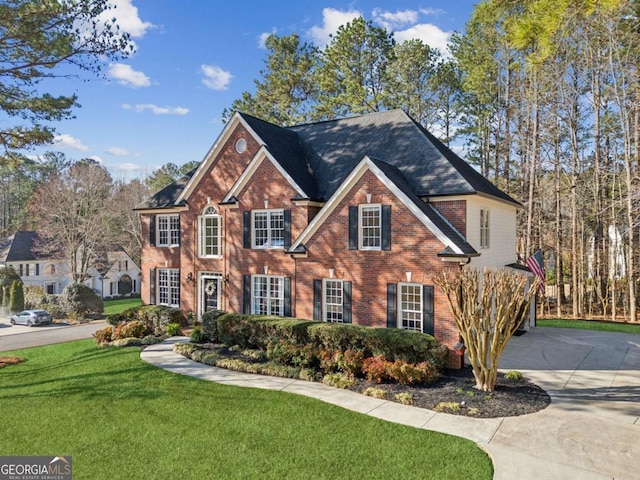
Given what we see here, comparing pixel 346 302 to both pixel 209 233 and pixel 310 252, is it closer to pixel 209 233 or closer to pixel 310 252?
pixel 310 252

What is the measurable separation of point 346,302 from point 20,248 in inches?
1844

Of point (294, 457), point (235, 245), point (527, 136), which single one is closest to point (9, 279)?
point (235, 245)

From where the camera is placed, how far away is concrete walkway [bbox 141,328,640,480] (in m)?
A: 7.05

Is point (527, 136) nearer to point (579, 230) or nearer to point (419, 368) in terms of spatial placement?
point (579, 230)

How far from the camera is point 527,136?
26.4 m

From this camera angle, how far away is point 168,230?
21641mm

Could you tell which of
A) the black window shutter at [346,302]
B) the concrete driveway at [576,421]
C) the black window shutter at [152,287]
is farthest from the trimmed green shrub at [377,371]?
the black window shutter at [152,287]

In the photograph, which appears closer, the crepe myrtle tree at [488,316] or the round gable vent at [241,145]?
the crepe myrtle tree at [488,316]

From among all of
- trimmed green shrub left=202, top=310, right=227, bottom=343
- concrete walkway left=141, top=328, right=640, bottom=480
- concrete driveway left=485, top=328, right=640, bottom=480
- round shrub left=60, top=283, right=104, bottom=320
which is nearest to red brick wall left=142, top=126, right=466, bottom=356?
trimmed green shrub left=202, top=310, right=227, bottom=343

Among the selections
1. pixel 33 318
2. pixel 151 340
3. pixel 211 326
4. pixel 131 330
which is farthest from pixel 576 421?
pixel 33 318

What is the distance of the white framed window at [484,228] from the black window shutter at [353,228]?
4956mm

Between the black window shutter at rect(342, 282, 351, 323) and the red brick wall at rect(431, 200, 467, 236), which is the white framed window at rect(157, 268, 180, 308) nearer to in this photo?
the black window shutter at rect(342, 282, 351, 323)

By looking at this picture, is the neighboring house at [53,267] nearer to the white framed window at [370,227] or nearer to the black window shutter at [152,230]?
the black window shutter at [152,230]

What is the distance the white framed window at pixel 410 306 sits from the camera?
1368 cm
